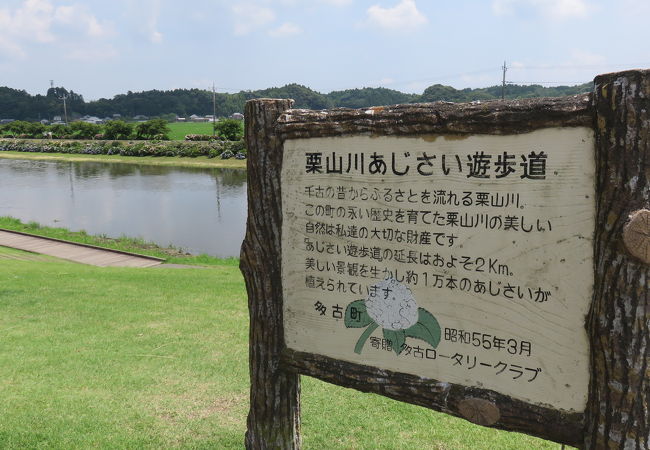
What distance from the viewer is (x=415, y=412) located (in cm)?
344

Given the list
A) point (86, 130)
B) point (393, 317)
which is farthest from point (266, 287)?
point (86, 130)

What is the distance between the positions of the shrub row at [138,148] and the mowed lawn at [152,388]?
29.8 meters

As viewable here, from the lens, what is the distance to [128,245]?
504 inches

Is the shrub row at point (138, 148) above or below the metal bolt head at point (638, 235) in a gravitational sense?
below

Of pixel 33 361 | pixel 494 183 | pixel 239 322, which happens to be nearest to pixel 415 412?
pixel 494 183

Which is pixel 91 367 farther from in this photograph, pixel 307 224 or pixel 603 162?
pixel 603 162

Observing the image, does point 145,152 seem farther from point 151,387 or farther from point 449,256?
point 449,256

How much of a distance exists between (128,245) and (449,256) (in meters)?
11.9

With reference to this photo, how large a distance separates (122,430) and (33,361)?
4.86 ft

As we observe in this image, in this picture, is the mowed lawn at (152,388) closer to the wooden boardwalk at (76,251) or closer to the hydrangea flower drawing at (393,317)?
the hydrangea flower drawing at (393,317)

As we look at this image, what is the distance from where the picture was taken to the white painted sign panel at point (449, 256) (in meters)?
1.78

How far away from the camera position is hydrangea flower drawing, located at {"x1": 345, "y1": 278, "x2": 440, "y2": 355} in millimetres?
2055

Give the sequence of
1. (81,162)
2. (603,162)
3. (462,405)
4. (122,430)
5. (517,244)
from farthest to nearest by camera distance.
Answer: (81,162) < (122,430) < (462,405) < (517,244) < (603,162)

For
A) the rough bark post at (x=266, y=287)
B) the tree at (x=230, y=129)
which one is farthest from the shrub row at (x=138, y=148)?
the rough bark post at (x=266, y=287)
